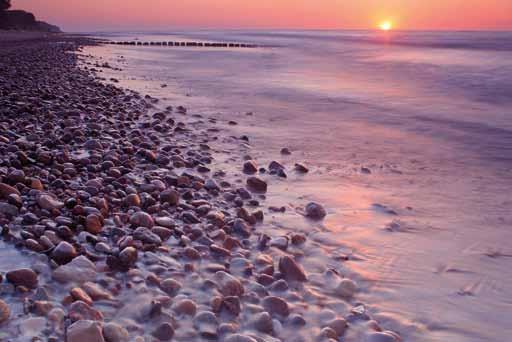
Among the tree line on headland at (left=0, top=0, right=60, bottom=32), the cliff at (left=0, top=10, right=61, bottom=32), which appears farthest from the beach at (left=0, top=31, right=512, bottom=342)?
the cliff at (left=0, top=10, right=61, bottom=32)

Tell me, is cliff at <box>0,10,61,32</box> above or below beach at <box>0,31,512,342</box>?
above

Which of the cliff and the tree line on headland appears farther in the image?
the cliff

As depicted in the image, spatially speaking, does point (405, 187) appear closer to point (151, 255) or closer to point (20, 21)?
point (151, 255)

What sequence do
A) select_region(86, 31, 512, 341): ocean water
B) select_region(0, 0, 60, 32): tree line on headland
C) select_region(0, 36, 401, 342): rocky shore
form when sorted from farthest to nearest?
select_region(0, 0, 60, 32): tree line on headland → select_region(86, 31, 512, 341): ocean water → select_region(0, 36, 401, 342): rocky shore

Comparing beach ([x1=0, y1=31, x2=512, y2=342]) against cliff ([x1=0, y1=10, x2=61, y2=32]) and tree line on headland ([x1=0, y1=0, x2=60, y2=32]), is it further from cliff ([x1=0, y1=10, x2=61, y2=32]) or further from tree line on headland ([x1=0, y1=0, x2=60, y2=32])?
cliff ([x1=0, y1=10, x2=61, y2=32])

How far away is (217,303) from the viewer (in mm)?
2547

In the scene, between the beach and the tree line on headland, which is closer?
the beach

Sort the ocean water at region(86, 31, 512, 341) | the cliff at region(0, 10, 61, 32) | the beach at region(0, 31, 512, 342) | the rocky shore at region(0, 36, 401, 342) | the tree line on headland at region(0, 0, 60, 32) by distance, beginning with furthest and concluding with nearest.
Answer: the cliff at region(0, 10, 61, 32)
the tree line on headland at region(0, 0, 60, 32)
the ocean water at region(86, 31, 512, 341)
the beach at region(0, 31, 512, 342)
the rocky shore at region(0, 36, 401, 342)

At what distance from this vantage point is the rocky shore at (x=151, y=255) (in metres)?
2.34

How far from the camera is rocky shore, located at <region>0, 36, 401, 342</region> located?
234 cm

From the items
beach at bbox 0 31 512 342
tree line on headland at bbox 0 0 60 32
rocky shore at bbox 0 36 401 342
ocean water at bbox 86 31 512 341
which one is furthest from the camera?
tree line on headland at bbox 0 0 60 32

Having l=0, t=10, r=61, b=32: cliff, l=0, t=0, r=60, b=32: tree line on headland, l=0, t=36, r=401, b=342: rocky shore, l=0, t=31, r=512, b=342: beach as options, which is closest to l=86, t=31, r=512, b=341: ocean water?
l=0, t=31, r=512, b=342: beach

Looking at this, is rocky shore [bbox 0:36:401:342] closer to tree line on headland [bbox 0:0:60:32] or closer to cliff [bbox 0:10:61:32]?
tree line on headland [bbox 0:0:60:32]

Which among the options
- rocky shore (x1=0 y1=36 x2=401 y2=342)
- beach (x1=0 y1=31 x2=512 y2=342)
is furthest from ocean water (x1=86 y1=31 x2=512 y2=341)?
rocky shore (x1=0 y1=36 x2=401 y2=342)
